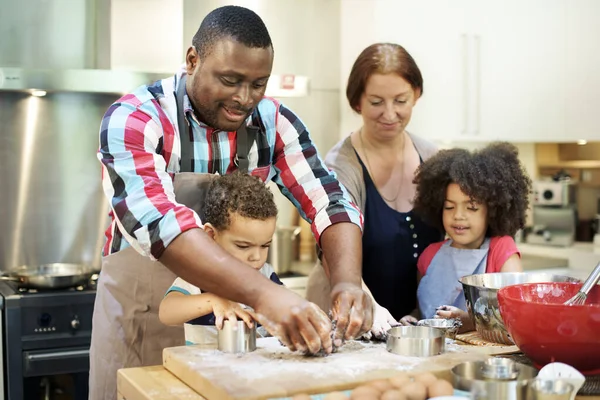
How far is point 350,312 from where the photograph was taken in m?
1.47

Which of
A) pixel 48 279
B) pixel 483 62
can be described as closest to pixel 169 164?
pixel 48 279

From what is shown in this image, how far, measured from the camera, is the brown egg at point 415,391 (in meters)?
1.17

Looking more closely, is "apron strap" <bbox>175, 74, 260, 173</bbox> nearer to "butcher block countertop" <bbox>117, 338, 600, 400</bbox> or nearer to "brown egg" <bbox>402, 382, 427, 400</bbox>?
"butcher block countertop" <bbox>117, 338, 600, 400</bbox>

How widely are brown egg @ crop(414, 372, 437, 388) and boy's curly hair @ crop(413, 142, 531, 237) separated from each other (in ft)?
3.14

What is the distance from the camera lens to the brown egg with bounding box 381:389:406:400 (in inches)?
45.0

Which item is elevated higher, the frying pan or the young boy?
the young boy

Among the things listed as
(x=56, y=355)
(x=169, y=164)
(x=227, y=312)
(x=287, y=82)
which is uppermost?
(x=287, y=82)

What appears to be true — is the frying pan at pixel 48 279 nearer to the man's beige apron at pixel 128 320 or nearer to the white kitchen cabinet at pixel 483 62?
the man's beige apron at pixel 128 320

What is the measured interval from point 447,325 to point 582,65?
233cm

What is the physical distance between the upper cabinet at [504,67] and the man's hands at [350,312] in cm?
186

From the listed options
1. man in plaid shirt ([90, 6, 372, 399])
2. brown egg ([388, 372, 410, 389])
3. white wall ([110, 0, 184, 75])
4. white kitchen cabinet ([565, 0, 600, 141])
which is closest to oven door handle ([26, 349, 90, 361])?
man in plaid shirt ([90, 6, 372, 399])

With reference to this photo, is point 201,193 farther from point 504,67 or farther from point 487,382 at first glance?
point 504,67

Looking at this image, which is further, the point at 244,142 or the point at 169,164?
the point at 244,142

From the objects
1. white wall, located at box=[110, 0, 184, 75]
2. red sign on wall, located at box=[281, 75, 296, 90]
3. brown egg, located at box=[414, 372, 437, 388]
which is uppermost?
white wall, located at box=[110, 0, 184, 75]
